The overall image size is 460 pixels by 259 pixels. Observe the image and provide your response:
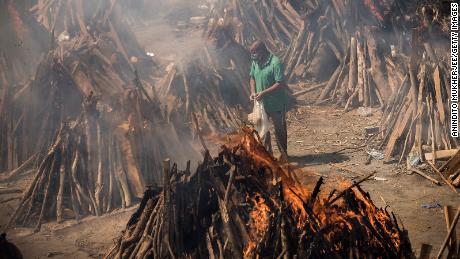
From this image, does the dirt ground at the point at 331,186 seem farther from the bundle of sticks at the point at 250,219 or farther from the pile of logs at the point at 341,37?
the pile of logs at the point at 341,37

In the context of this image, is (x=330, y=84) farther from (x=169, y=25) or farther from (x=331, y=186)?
(x=169, y=25)

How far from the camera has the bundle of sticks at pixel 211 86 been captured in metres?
11.5

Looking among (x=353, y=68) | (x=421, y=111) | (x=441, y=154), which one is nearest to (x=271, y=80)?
(x=421, y=111)

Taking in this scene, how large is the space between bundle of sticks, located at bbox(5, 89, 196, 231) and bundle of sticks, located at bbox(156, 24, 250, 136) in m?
2.12

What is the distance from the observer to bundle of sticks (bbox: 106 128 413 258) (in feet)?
14.4

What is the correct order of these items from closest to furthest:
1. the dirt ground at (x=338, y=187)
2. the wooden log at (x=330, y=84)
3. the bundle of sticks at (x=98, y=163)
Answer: the dirt ground at (x=338, y=187)
the bundle of sticks at (x=98, y=163)
the wooden log at (x=330, y=84)

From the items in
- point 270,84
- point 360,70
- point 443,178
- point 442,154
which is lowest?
point 443,178

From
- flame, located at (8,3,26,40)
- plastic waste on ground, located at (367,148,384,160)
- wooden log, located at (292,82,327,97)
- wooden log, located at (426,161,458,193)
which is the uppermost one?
flame, located at (8,3,26,40)

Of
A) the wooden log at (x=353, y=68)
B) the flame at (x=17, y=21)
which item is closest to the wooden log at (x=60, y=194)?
the flame at (x=17, y=21)

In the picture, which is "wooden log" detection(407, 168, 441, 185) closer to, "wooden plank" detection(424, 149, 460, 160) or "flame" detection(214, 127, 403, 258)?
"wooden plank" detection(424, 149, 460, 160)

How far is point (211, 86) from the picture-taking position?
39.9 feet

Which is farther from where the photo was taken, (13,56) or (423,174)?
(13,56)

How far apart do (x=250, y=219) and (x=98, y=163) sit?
3.89 metres

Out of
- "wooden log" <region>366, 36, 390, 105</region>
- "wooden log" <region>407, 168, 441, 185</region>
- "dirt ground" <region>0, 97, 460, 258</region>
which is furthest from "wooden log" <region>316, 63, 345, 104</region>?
"wooden log" <region>407, 168, 441, 185</region>
